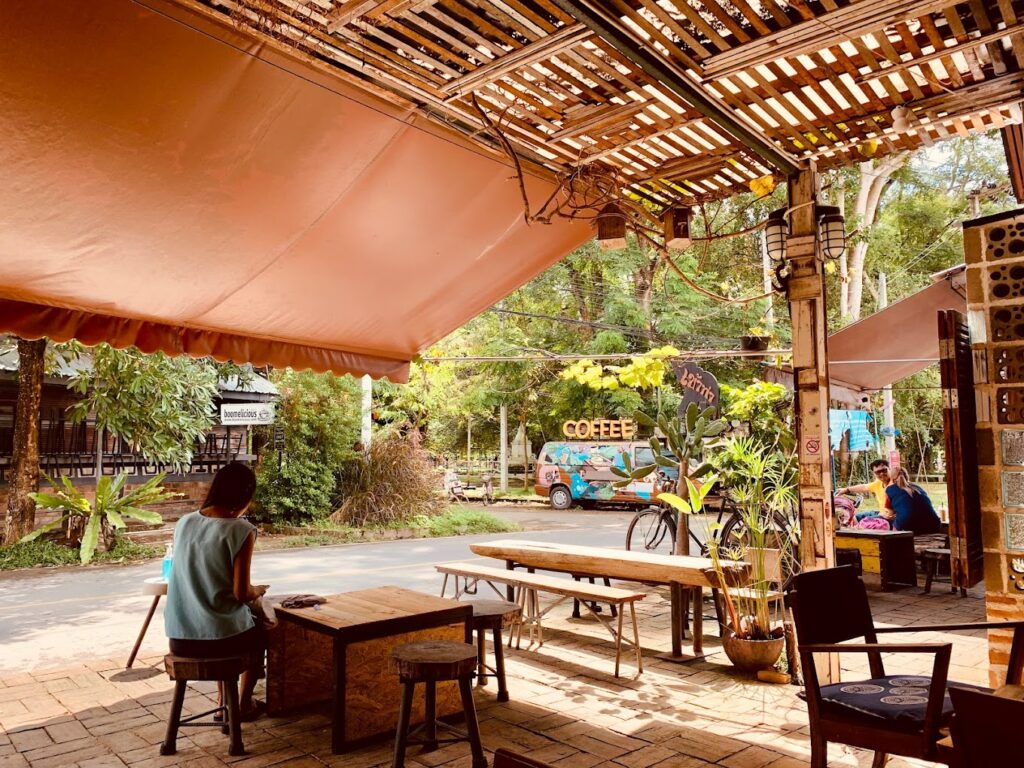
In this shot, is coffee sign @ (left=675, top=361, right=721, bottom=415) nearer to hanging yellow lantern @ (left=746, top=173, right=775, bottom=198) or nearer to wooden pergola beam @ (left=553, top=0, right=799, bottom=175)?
hanging yellow lantern @ (left=746, top=173, right=775, bottom=198)

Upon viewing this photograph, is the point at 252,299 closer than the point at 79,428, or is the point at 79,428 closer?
the point at 252,299

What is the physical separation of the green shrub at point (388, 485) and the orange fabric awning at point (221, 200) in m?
10.7

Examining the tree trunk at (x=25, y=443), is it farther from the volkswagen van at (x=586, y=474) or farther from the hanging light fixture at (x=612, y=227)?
the volkswagen van at (x=586, y=474)

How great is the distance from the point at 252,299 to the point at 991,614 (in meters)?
4.55

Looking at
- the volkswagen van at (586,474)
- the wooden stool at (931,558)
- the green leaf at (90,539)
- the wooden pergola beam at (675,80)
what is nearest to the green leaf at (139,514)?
the green leaf at (90,539)

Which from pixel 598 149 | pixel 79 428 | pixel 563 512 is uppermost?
pixel 598 149

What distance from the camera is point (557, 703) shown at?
4.47m

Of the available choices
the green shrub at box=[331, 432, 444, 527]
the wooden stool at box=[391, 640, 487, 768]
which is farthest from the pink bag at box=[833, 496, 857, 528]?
the green shrub at box=[331, 432, 444, 527]

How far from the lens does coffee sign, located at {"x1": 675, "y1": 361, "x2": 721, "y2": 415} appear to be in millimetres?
8453

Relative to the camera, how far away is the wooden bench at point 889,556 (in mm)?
7832

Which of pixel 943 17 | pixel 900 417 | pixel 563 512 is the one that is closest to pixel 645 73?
pixel 943 17

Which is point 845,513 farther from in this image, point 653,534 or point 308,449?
point 308,449


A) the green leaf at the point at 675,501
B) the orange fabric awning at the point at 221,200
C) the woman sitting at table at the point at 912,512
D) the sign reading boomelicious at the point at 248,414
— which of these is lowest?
the woman sitting at table at the point at 912,512

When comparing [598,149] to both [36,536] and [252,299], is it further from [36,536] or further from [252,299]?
[36,536]
